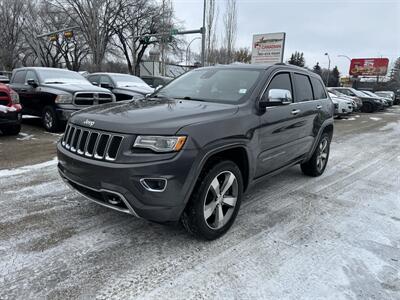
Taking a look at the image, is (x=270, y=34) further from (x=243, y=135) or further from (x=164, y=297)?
(x=164, y=297)

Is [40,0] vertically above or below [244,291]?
above

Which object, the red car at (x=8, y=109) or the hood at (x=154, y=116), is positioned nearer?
the hood at (x=154, y=116)

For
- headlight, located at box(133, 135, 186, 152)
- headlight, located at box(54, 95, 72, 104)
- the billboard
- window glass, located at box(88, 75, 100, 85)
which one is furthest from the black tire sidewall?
the billboard

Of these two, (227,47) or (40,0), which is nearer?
(227,47)

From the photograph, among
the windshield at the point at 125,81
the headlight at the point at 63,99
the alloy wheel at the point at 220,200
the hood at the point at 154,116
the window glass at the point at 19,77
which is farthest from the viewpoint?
the windshield at the point at 125,81

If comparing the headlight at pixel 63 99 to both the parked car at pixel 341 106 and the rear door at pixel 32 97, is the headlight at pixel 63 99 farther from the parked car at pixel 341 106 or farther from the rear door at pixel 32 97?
the parked car at pixel 341 106

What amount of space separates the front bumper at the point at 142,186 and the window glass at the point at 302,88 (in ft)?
8.21

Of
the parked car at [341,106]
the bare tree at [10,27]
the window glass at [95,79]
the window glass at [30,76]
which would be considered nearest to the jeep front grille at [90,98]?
the window glass at [30,76]

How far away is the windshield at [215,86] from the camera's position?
3.66 metres

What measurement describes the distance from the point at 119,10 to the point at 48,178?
103ft

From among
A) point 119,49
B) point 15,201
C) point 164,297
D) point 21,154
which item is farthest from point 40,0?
point 164,297

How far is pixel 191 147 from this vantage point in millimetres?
2688

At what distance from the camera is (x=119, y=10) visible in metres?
32.2

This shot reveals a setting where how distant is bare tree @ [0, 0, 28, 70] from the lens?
39.2 meters
